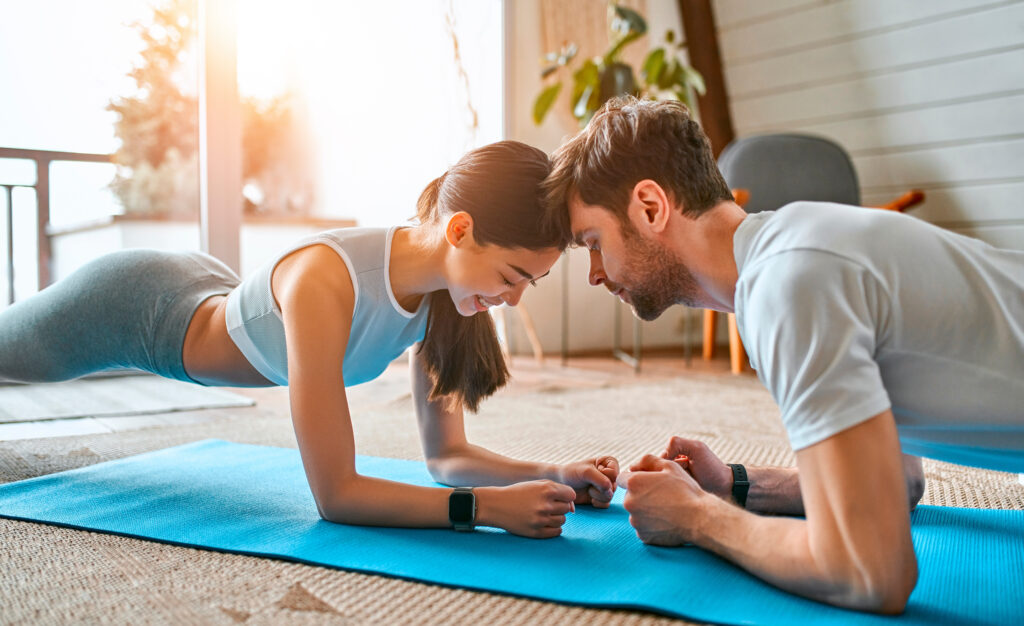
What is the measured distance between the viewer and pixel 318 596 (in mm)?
966

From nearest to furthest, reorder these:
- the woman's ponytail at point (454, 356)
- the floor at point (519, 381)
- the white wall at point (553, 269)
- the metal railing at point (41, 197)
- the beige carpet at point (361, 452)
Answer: the beige carpet at point (361, 452), the woman's ponytail at point (454, 356), the floor at point (519, 381), the metal railing at point (41, 197), the white wall at point (553, 269)

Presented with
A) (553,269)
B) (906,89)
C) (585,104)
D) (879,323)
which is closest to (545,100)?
(585,104)

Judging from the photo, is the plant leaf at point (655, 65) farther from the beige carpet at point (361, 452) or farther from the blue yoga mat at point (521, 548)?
the blue yoga mat at point (521, 548)

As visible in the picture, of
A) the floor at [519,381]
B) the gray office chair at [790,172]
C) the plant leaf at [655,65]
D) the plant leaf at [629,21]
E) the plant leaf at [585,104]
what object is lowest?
the floor at [519,381]

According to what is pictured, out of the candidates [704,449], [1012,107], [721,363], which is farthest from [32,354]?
[1012,107]

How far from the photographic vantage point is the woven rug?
2406 mm

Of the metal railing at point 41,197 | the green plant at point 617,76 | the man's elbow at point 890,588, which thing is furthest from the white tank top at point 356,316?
the green plant at point 617,76

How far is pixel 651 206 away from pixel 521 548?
1.73 feet

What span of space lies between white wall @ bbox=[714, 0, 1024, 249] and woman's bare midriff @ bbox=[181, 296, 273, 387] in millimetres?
3384

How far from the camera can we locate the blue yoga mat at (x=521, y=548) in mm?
924

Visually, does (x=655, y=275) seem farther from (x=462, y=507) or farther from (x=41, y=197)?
(x=41, y=197)

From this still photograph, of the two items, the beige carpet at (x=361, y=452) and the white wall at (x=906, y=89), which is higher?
the white wall at (x=906, y=89)

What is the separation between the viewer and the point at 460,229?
1253 millimetres

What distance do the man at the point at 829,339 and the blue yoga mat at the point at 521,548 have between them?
5cm
